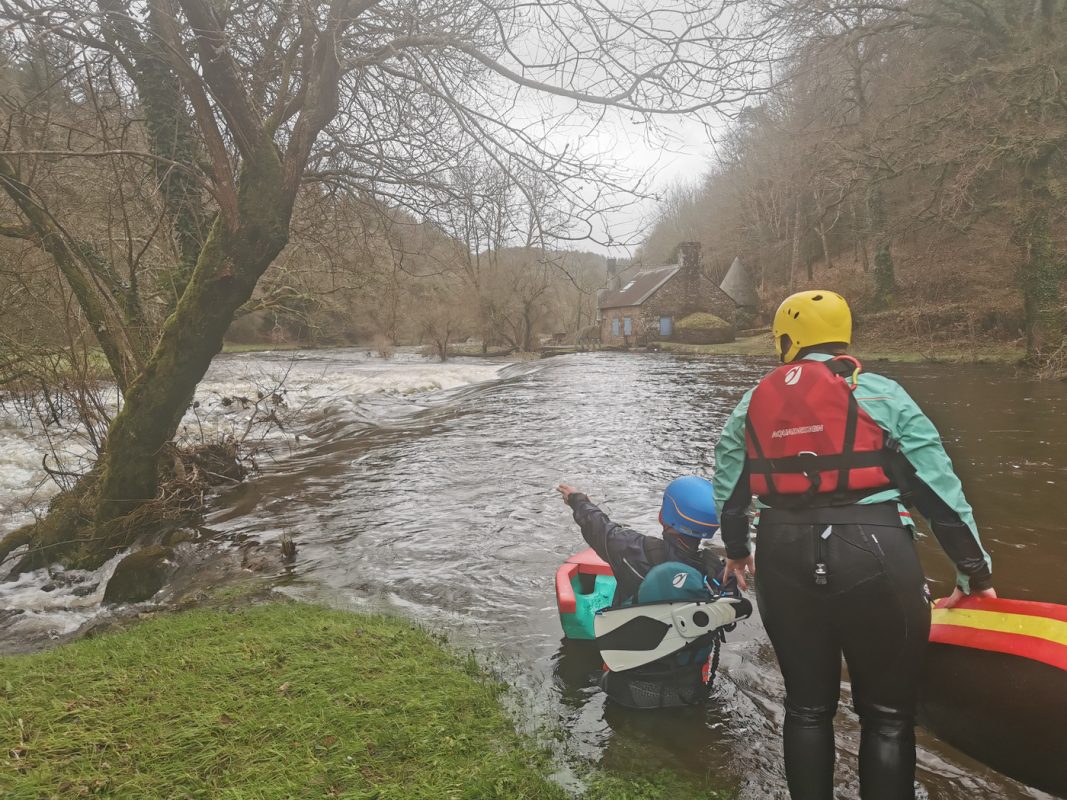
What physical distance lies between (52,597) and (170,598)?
1.21 meters

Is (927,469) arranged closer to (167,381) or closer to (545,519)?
(545,519)

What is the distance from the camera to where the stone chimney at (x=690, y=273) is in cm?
4625

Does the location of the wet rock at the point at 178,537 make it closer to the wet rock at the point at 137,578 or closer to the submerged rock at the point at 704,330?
the wet rock at the point at 137,578

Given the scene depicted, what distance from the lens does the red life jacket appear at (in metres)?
2.39

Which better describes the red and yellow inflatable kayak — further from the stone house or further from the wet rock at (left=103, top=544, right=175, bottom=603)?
the stone house

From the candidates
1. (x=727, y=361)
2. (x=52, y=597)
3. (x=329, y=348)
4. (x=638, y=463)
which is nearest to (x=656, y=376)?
(x=727, y=361)

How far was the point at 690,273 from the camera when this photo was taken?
4631 centimetres

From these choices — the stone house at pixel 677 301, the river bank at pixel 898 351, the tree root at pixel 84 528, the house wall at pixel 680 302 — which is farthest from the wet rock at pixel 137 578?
the house wall at pixel 680 302

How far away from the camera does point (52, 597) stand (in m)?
5.82

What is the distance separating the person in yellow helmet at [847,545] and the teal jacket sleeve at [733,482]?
114 millimetres

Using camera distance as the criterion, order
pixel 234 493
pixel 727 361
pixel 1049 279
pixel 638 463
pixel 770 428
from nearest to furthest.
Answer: pixel 770 428, pixel 234 493, pixel 638 463, pixel 1049 279, pixel 727 361

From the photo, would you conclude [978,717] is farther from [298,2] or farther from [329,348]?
[329,348]

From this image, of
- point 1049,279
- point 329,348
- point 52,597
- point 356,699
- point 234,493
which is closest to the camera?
point 356,699

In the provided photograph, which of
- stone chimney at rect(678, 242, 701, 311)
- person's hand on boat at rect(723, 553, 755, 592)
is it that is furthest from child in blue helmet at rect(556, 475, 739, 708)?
stone chimney at rect(678, 242, 701, 311)
